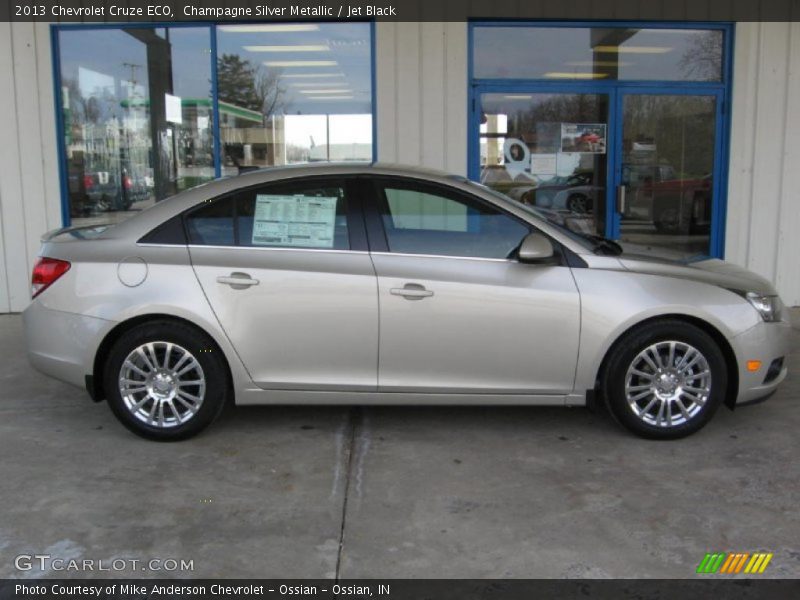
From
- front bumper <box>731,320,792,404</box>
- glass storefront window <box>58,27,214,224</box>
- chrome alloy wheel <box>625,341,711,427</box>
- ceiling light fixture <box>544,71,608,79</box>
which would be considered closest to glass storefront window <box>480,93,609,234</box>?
ceiling light fixture <box>544,71,608,79</box>

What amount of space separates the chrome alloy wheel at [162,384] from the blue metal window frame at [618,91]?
4.67m

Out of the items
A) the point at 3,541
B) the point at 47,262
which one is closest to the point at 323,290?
the point at 47,262

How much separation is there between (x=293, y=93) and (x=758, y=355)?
574 cm

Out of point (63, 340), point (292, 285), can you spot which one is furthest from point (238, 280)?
point (63, 340)

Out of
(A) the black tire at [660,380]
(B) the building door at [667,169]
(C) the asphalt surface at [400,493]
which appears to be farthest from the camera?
(B) the building door at [667,169]

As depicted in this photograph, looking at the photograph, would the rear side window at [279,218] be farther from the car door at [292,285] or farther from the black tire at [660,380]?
the black tire at [660,380]

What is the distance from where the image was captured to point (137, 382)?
4617 mm

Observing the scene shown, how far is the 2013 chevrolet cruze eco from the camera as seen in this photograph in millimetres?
4523

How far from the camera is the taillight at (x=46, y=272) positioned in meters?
4.66

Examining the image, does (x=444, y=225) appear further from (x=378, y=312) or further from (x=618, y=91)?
(x=618, y=91)

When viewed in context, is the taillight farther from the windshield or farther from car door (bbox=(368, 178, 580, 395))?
the windshield
